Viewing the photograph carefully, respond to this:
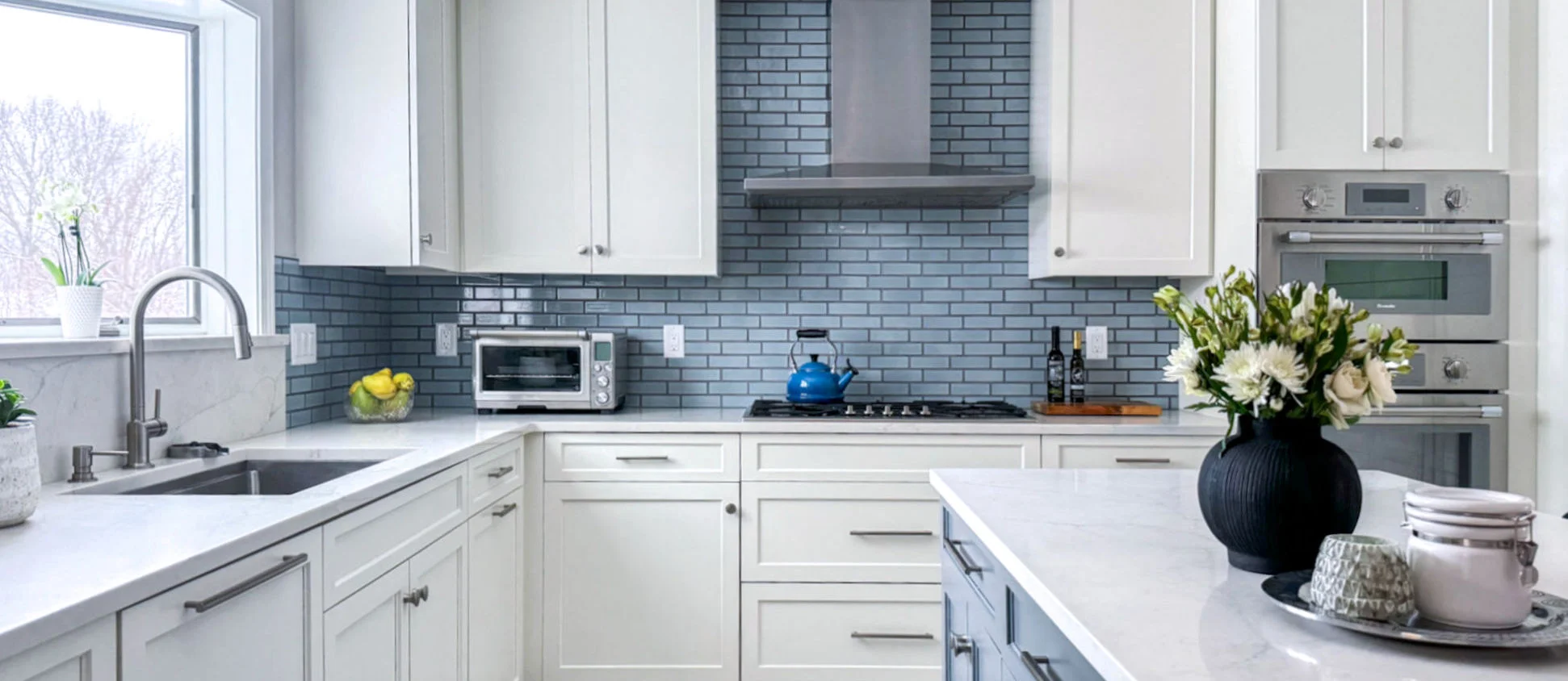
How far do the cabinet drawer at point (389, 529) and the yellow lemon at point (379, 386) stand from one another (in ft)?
2.42

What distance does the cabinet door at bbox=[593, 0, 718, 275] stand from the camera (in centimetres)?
322

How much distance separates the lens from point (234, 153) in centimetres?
265

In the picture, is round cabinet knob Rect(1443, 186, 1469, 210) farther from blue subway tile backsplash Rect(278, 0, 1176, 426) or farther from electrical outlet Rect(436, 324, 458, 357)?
electrical outlet Rect(436, 324, 458, 357)

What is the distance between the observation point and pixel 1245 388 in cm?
115

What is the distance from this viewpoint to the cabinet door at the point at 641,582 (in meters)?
2.99

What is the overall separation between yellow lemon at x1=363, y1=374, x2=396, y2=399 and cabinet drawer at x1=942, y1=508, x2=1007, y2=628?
74.8 inches

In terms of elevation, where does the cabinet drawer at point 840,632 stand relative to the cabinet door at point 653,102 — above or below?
below

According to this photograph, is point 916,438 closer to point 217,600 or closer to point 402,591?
point 402,591

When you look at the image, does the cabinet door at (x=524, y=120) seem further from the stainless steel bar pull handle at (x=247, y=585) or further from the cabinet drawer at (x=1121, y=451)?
the stainless steel bar pull handle at (x=247, y=585)

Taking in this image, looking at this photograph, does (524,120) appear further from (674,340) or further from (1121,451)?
(1121,451)

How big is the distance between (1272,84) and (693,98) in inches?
70.2

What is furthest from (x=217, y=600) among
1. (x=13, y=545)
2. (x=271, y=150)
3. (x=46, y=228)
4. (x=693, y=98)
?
(x=693, y=98)

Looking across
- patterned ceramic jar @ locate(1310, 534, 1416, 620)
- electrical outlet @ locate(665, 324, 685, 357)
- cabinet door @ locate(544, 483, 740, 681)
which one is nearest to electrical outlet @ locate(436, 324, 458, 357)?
electrical outlet @ locate(665, 324, 685, 357)

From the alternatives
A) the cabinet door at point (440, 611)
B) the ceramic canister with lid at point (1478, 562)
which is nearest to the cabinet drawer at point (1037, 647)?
the ceramic canister with lid at point (1478, 562)
